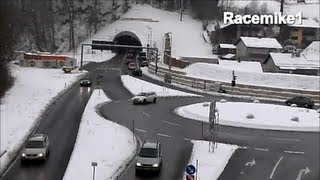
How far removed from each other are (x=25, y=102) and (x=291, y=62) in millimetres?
49447

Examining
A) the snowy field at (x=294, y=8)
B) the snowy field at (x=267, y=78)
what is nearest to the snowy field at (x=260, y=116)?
the snowy field at (x=267, y=78)

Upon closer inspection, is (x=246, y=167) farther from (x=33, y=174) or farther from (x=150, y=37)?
(x=150, y=37)

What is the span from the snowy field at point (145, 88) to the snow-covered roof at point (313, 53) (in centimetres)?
3275

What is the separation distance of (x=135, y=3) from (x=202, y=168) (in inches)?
5054

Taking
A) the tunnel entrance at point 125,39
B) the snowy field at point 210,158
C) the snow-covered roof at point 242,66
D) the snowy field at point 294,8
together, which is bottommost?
the snowy field at point 210,158

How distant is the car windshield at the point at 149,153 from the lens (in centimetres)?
2632

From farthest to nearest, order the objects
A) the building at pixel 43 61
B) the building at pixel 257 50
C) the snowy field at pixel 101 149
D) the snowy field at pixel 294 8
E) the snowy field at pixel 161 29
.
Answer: the snowy field at pixel 294 8 → the snowy field at pixel 161 29 → the building at pixel 257 50 → the building at pixel 43 61 → the snowy field at pixel 101 149

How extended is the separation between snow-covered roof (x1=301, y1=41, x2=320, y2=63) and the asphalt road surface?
41.3 metres

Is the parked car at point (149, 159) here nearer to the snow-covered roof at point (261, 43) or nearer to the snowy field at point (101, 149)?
the snowy field at point (101, 149)

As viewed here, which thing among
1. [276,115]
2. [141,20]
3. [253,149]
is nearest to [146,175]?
[253,149]

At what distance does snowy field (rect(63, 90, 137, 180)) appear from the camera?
25.6m

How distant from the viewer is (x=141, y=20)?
138125mm

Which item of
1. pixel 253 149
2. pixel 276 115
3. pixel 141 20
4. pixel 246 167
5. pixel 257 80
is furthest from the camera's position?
pixel 141 20

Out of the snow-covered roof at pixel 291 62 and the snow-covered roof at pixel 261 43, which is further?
the snow-covered roof at pixel 261 43
